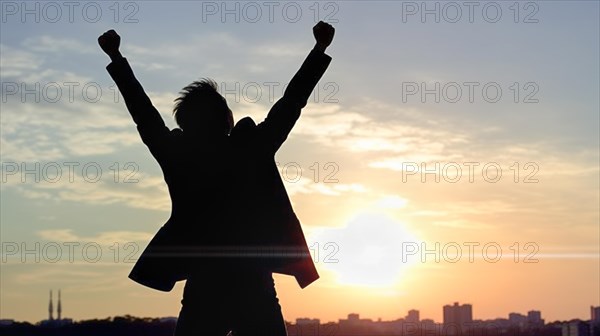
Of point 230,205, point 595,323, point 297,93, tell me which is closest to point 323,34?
point 297,93

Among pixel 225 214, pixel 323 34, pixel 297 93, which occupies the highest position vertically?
pixel 323 34

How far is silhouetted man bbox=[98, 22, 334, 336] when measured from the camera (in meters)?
6.05

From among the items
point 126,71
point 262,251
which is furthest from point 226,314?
point 126,71

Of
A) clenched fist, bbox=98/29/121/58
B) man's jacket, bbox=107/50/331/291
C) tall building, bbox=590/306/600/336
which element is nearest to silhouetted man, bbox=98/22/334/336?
man's jacket, bbox=107/50/331/291

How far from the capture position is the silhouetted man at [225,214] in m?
6.05

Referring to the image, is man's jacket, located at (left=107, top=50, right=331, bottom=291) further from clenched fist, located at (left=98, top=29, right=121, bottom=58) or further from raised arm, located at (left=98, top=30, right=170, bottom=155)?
clenched fist, located at (left=98, top=29, right=121, bottom=58)

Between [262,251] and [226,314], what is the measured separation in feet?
1.34

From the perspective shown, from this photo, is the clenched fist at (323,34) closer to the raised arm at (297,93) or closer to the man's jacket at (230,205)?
the raised arm at (297,93)

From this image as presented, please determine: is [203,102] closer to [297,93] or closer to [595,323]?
[297,93]

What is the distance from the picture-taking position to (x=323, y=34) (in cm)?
640

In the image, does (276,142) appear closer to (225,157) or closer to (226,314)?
(225,157)

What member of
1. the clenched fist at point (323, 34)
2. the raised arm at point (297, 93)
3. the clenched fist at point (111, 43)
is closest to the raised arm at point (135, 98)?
the clenched fist at point (111, 43)

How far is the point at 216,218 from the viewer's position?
6.18 meters

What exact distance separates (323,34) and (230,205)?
116cm
